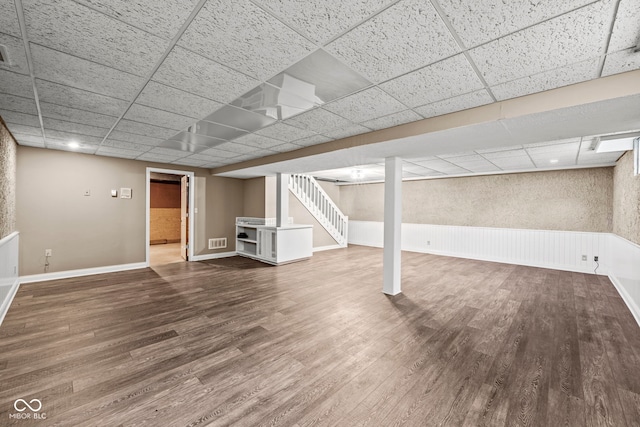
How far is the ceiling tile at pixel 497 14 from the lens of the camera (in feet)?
4.29

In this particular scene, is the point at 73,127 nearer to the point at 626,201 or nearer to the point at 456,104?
the point at 456,104

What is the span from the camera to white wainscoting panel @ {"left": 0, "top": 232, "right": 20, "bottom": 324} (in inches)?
123

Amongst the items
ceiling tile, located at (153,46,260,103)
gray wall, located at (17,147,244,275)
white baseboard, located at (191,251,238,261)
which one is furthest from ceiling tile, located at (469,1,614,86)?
white baseboard, located at (191,251,238,261)

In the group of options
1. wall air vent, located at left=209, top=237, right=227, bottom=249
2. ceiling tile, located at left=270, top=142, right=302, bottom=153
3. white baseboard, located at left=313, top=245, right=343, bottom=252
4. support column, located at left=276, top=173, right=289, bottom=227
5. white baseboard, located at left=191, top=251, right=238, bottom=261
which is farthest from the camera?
white baseboard, located at left=313, top=245, right=343, bottom=252

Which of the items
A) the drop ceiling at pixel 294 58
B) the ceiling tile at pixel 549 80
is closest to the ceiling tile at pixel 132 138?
the drop ceiling at pixel 294 58

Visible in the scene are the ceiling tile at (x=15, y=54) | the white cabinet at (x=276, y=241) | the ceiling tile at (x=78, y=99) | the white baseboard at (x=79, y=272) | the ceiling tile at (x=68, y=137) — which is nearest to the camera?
the ceiling tile at (x=15, y=54)

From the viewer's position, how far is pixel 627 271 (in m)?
3.92

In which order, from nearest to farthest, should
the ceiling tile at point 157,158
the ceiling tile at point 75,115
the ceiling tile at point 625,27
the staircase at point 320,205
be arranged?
the ceiling tile at point 625,27
the ceiling tile at point 75,115
the ceiling tile at point 157,158
the staircase at point 320,205

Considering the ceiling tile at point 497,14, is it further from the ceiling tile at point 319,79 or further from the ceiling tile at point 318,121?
the ceiling tile at point 318,121

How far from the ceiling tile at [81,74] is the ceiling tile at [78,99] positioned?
121 millimetres

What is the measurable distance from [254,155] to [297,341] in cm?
361

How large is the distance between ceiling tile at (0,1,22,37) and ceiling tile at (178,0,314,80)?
788mm

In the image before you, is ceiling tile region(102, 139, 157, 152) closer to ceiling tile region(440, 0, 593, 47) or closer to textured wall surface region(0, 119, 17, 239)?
textured wall surface region(0, 119, 17, 239)

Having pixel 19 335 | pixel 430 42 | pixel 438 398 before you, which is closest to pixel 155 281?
pixel 19 335
